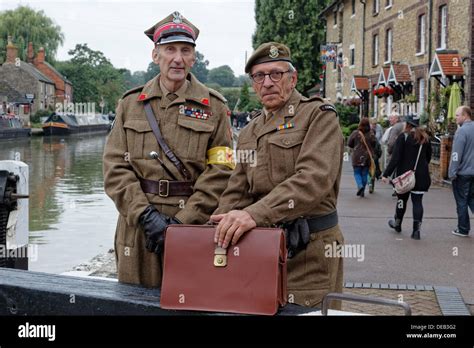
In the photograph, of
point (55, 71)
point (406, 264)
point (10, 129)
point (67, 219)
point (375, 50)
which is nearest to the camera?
point (406, 264)

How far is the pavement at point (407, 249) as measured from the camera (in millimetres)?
7695

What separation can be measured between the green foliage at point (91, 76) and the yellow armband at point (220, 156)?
293 feet

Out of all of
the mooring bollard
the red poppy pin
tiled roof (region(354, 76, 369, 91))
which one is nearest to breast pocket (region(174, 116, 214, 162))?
the red poppy pin

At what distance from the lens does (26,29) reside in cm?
8144

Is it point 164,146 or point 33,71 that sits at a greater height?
point 33,71

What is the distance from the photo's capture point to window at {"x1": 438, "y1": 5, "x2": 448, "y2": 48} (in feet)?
80.4

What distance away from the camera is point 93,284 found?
12.1 feet

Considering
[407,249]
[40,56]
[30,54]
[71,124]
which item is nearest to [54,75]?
[40,56]

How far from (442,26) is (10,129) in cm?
3299

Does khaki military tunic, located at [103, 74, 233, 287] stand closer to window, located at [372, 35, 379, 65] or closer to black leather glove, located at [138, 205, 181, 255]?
black leather glove, located at [138, 205, 181, 255]

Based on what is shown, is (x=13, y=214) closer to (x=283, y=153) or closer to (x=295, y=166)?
(x=283, y=153)

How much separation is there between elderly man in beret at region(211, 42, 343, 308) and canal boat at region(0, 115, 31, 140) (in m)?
46.1

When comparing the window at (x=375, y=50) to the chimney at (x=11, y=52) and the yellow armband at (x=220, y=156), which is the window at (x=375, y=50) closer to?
the yellow armband at (x=220, y=156)

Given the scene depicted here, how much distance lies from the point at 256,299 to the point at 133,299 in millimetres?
740
